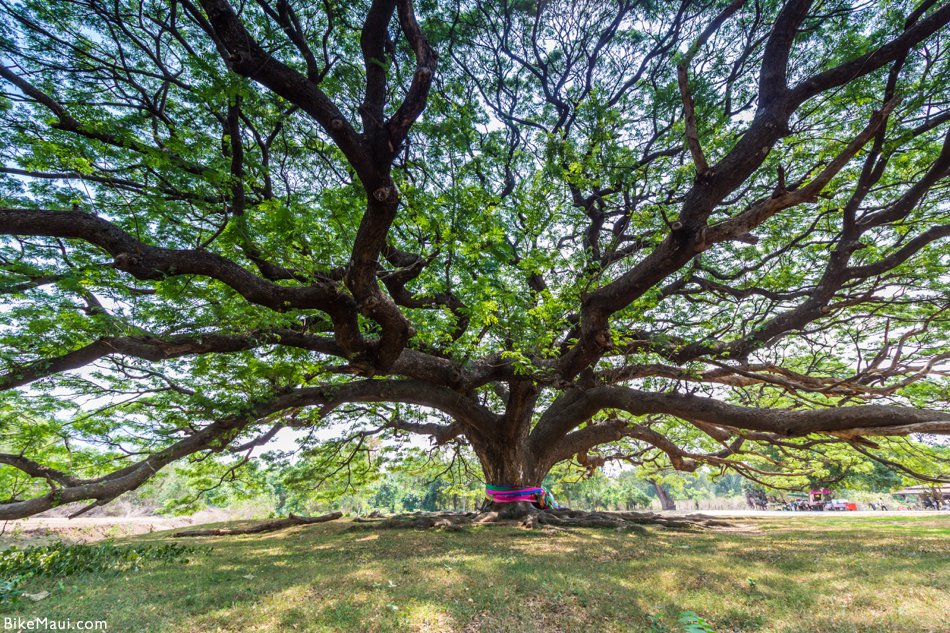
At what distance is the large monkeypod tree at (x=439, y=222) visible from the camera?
150 inches

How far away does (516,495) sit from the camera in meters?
7.73

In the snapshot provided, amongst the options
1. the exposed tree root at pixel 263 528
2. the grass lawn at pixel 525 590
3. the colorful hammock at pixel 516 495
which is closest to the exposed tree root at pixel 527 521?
the colorful hammock at pixel 516 495

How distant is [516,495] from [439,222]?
18.0 ft

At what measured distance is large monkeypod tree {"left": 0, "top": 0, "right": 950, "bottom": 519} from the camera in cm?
381

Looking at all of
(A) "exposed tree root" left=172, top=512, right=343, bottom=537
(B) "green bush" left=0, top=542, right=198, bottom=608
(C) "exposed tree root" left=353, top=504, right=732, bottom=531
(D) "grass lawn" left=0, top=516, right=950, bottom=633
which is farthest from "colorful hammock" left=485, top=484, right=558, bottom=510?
(B) "green bush" left=0, top=542, right=198, bottom=608

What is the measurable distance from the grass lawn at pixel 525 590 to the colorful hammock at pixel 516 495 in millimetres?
2992

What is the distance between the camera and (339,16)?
5168mm

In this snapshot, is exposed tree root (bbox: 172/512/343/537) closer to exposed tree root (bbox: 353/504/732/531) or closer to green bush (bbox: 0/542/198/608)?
exposed tree root (bbox: 353/504/732/531)

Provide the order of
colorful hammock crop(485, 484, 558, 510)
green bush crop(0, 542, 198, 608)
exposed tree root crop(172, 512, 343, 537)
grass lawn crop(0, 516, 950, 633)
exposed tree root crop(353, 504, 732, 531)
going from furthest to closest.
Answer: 1. colorful hammock crop(485, 484, 558, 510)
2. exposed tree root crop(172, 512, 343, 537)
3. exposed tree root crop(353, 504, 732, 531)
4. green bush crop(0, 542, 198, 608)
5. grass lawn crop(0, 516, 950, 633)

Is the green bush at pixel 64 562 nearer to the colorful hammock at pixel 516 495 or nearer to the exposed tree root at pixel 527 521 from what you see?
the exposed tree root at pixel 527 521

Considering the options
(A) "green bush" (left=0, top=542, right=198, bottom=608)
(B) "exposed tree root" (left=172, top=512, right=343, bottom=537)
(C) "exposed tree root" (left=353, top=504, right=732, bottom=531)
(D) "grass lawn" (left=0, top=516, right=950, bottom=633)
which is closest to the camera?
(D) "grass lawn" (left=0, top=516, right=950, bottom=633)

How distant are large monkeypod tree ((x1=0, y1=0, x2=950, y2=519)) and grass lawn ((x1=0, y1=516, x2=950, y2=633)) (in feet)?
6.56

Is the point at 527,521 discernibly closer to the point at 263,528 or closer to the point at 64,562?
the point at 263,528

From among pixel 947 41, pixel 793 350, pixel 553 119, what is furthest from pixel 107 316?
pixel 793 350
